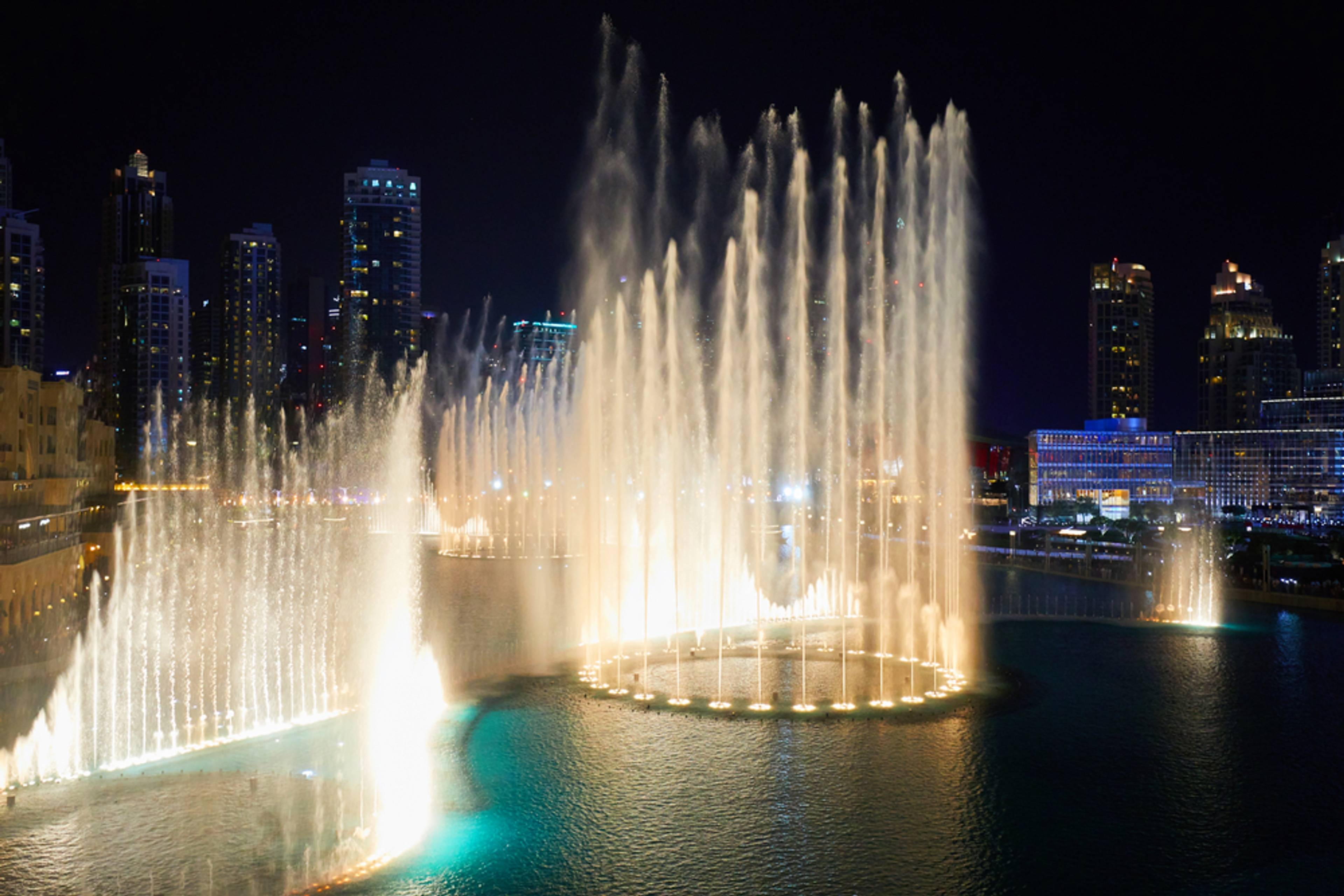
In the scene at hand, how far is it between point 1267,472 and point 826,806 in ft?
462

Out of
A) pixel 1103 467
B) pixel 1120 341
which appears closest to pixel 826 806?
pixel 1103 467

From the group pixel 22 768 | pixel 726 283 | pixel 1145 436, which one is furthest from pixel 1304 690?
pixel 1145 436

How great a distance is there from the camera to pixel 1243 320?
19475 centimetres

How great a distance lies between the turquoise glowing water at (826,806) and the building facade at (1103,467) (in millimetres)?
107384

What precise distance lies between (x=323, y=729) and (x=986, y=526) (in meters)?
82.8

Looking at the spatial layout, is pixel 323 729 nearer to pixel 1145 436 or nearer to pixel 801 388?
pixel 801 388

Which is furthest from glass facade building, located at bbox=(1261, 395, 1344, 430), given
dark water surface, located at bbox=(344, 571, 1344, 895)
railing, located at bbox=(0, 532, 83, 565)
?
railing, located at bbox=(0, 532, 83, 565)

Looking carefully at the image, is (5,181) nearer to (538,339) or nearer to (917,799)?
(538,339)

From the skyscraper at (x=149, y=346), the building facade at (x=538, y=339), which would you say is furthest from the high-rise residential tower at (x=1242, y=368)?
the skyscraper at (x=149, y=346)

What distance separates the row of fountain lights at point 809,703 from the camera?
2064cm

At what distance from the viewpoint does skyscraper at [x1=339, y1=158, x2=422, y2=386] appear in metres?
160

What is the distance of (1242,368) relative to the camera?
18975 cm

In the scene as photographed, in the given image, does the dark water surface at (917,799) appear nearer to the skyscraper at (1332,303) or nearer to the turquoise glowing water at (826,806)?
the turquoise glowing water at (826,806)

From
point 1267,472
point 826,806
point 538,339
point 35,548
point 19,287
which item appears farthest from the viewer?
point 1267,472
